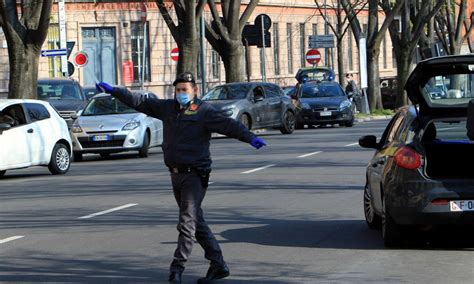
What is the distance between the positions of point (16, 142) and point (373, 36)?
30.7m

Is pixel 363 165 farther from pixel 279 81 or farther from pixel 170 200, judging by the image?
pixel 279 81

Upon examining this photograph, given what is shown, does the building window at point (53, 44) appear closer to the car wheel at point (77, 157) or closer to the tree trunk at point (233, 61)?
the tree trunk at point (233, 61)

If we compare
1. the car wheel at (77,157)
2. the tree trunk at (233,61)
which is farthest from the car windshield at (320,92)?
the car wheel at (77,157)

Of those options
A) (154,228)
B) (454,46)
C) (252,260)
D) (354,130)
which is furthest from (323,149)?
(454,46)

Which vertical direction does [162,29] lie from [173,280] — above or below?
above

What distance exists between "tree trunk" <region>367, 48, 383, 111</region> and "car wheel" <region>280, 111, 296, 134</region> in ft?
49.3

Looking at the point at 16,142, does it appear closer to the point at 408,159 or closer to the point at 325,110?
the point at 408,159

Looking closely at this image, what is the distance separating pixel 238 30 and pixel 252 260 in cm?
3131

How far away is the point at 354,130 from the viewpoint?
3800 cm

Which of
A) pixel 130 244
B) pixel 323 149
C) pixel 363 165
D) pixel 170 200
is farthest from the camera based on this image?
pixel 323 149

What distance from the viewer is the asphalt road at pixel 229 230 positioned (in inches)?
433

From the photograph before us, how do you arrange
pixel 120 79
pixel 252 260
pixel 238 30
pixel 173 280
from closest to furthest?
pixel 173 280
pixel 252 260
pixel 238 30
pixel 120 79

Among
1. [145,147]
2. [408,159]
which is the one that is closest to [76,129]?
[145,147]

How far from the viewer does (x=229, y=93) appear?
3675cm
